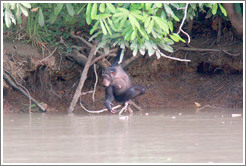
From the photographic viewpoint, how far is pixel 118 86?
10.2 metres

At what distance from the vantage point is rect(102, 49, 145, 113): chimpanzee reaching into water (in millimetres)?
10047

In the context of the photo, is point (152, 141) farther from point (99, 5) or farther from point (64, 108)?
point (64, 108)

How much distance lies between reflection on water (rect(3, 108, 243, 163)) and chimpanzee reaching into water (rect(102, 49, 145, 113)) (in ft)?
3.75

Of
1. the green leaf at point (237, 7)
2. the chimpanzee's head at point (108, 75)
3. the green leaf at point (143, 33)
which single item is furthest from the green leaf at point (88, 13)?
the green leaf at point (237, 7)

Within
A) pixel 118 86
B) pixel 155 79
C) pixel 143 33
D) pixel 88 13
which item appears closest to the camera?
pixel 88 13

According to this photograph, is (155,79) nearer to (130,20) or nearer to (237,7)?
→ (237,7)

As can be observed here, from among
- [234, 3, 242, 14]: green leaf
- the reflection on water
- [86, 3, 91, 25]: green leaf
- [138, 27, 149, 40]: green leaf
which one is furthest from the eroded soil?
[138, 27, 149, 40]: green leaf

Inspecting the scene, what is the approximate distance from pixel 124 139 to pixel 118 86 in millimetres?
4001

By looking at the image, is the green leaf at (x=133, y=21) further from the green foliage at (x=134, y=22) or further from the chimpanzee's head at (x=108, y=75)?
the chimpanzee's head at (x=108, y=75)

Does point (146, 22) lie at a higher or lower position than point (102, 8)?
lower

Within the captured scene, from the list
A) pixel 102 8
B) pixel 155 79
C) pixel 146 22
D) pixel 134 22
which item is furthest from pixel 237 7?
pixel 102 8

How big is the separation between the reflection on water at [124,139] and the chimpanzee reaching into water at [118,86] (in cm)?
114

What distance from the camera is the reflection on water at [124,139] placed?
5078mm

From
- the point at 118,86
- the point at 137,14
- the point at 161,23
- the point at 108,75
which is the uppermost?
the point at 137,14
